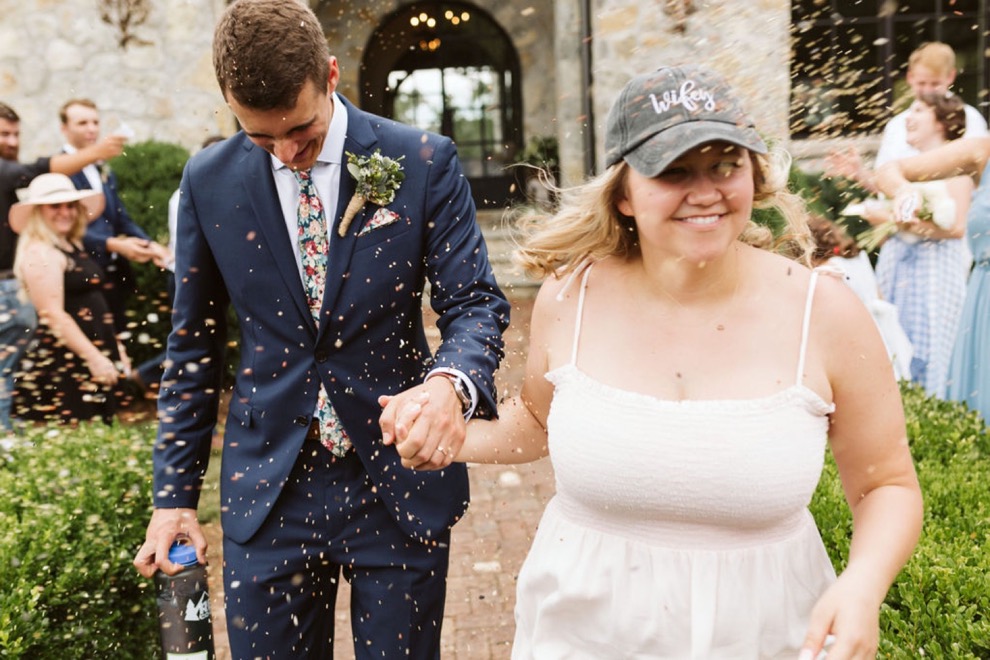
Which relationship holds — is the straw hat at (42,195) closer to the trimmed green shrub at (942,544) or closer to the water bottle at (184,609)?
the water bottle at (184,609)

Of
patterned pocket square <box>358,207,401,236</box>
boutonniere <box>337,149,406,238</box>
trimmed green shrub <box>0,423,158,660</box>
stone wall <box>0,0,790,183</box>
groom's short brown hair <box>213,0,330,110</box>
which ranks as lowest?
trimmed green shrub <box>0,423,158,660</box>

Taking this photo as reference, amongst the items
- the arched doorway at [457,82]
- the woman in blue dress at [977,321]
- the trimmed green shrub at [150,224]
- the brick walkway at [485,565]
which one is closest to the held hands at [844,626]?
the brick walkway at [485,565]

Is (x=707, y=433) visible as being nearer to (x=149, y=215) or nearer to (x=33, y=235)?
(x=33, y=235)

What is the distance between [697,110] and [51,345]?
5677 millimetres

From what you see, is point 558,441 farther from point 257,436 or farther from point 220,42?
point 220,42

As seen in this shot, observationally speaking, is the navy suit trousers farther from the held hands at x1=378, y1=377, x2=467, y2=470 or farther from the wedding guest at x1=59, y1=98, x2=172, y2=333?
the wedding guest at x1=59, y1=98, x2=172, y2=333

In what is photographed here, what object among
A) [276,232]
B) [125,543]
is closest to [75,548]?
[125,543]

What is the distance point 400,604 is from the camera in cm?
269

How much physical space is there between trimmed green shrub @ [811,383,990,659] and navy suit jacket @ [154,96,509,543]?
121 centimetres

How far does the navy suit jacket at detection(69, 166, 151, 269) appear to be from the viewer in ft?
23.4

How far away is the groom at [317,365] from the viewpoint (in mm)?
2588

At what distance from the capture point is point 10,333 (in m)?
6.21

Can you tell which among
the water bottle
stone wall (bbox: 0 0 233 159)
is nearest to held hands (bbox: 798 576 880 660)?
the water bottle

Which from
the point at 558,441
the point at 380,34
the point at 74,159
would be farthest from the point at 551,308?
the point at 380,34
